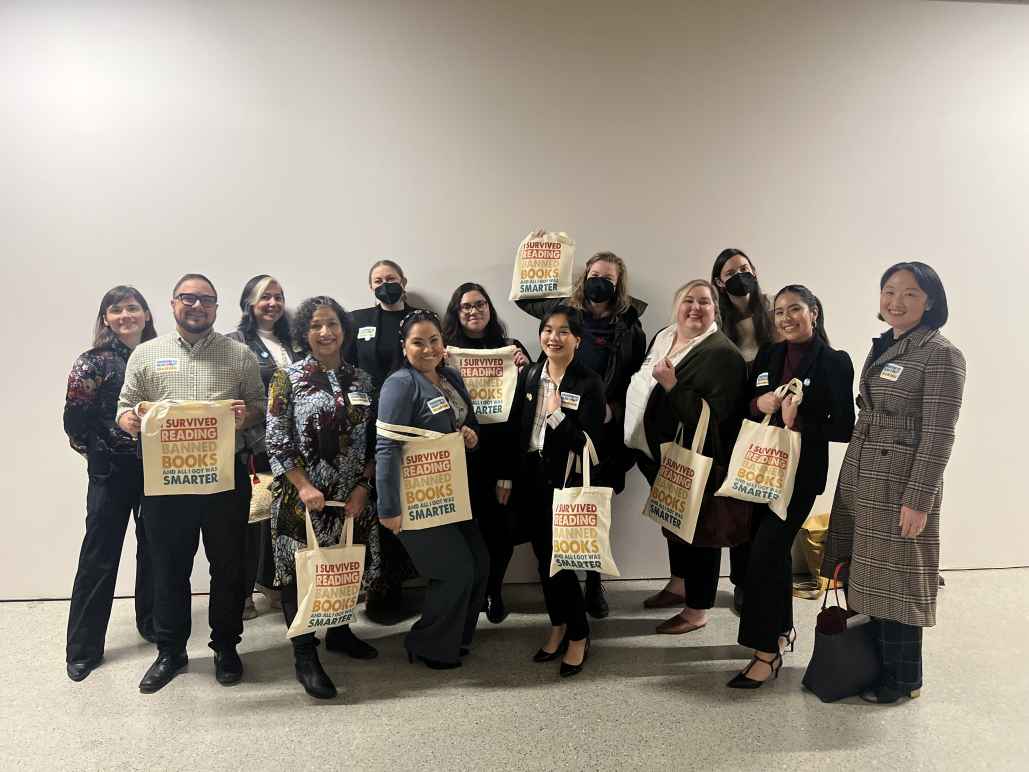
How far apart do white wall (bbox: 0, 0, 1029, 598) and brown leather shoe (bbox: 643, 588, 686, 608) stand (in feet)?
1.74

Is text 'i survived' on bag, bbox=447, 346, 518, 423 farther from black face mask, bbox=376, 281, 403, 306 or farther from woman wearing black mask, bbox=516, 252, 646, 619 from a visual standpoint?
black face mask, bbox=376, 281, 403, 306

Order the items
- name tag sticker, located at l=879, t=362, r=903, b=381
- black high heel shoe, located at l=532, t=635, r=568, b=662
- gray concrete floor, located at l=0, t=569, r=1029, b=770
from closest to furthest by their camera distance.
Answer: gray concrete floor, located at l=0, t=569, r=1029, b=770 < name tag sticker, located at l=879, t=362, r=903, b=381 < black high heel shoe, located at l=532, t=635, r=568, b=662

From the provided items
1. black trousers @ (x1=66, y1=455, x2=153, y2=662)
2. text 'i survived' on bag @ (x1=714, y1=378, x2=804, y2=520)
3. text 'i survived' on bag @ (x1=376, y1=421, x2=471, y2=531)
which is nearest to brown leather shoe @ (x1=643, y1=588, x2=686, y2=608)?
text 'i survived' on bag @ (x1=714, y1=378, x2=804, y2=520)

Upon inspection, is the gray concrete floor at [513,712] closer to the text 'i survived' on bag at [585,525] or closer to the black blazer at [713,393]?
the text 'i survived' on bag at [585,525]

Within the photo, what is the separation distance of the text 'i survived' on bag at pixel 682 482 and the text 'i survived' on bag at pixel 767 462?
135 millimetres

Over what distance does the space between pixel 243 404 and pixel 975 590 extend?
432cm

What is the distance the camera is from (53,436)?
150 inches

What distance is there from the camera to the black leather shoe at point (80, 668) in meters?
2.98

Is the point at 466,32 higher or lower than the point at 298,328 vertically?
higher

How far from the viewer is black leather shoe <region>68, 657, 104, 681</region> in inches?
117

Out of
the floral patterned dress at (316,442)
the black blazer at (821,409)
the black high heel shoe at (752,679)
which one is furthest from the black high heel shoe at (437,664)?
the black blazer at (821,409)

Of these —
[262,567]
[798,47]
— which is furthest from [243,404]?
[798,47]

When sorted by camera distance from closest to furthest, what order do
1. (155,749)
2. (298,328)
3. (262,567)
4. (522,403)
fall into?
(155,749), (298,328), (522,403), (262,567)

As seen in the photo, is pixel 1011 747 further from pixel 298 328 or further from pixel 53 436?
pixel 53 436
